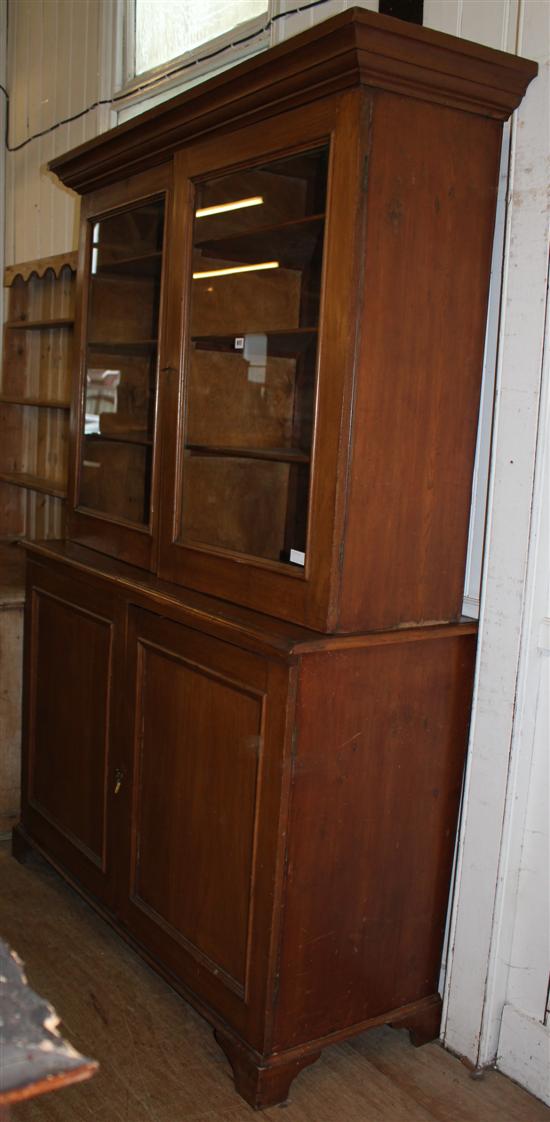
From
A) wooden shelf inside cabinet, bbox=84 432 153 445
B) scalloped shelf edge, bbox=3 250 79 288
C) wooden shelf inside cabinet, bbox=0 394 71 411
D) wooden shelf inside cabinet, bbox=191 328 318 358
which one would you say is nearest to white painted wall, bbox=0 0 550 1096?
Result: wooden shelf inside cabinet, bbox=191 328 318 358

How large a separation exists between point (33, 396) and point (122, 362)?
63.1 inches

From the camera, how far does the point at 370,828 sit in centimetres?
210

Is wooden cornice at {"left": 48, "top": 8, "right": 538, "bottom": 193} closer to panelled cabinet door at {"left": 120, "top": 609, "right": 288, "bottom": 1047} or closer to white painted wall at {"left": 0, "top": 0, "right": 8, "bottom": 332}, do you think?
panelled cabinet door at {"left": 120, "top": 609, "right": 288, "bottom": 1047}

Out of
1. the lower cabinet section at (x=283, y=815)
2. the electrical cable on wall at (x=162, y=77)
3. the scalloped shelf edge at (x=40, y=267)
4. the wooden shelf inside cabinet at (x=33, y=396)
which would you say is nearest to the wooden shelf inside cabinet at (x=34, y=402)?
the wooden shelf inside cabinet at (x=33, y=396)

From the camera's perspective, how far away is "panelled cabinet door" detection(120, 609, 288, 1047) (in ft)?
6.62

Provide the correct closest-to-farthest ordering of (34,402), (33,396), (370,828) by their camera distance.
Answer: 1. (370,828)
2. (34,402)
3. (33,396)

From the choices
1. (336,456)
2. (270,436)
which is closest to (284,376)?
(270,436)

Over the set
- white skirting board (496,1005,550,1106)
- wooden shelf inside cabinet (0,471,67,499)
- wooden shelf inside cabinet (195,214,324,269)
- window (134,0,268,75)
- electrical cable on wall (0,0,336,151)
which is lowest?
white skirting board (496,1005,550,1106)

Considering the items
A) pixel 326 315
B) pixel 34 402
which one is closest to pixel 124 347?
pixel 326 315

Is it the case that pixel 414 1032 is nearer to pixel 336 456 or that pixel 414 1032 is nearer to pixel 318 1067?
pixel 318 1067

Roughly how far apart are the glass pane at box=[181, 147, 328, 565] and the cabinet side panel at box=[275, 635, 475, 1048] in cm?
31

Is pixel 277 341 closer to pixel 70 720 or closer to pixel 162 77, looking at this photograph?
pixel 70 720

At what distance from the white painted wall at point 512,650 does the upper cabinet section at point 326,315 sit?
74 mm

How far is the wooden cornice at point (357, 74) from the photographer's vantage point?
68.8 inches
